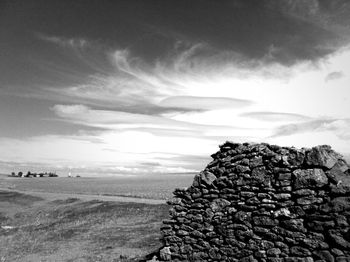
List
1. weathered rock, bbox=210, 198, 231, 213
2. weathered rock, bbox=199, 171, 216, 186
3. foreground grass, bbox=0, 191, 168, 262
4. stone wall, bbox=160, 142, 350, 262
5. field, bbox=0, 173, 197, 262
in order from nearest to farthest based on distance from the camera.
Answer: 1. stone wall, bbox=160, 142, 350, 262
2. weathered rock, bbox=210, 198, 231, 213
3. weathered rock, bbox=199, 171, 216, 186
4. field, bbox=0, 173, 197, 262
5. foreground grass, bbox=0, 191, 168, 262

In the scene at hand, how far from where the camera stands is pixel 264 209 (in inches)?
520

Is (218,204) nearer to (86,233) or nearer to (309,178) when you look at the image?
(309,178)

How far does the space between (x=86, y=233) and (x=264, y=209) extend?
65.7ft

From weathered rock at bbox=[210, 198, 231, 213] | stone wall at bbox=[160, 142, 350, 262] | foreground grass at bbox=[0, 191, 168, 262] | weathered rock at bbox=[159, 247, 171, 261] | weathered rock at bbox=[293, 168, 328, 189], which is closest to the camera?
stone wall at bbox=[160, 142, 350, 262]

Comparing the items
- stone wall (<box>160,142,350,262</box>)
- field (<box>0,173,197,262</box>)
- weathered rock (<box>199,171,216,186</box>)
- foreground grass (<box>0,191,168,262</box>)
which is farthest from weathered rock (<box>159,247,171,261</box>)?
weathered rock (<box>199,171,216,186</box>)

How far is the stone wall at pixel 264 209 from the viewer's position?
11.9m

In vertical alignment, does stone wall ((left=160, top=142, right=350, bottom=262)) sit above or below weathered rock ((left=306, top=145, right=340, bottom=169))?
below

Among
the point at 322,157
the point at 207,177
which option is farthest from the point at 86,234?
the point at 322,157

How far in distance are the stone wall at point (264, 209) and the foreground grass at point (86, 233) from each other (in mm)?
5214

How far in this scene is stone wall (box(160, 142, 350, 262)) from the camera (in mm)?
11906

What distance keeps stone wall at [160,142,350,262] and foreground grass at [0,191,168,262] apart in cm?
521

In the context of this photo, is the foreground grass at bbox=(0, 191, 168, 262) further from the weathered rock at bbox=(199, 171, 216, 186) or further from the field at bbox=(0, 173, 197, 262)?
the weathered rock at bbox=(199, 171, 216, 186)

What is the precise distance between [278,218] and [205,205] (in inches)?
128

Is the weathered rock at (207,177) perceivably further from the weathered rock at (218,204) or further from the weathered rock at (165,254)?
the weathered rock at (165,254)
